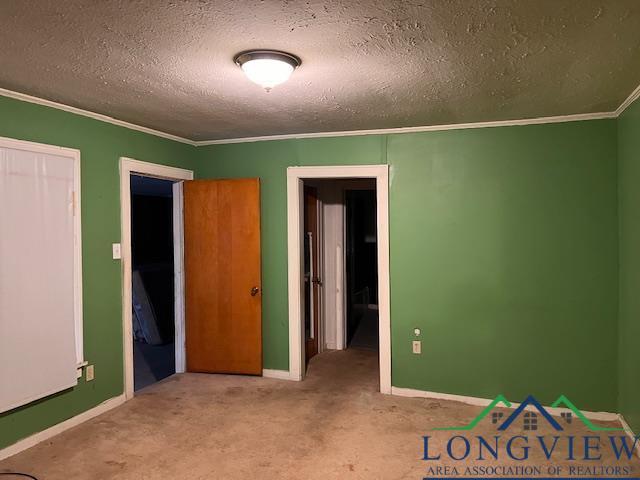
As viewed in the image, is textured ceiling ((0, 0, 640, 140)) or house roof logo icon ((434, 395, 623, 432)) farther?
house roof logo icon ((434, 395, 623, 432))

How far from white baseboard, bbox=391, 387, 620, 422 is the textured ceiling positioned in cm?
221

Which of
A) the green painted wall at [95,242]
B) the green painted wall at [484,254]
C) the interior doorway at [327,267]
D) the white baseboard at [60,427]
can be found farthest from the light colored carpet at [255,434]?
the interior doorway at [327,267]

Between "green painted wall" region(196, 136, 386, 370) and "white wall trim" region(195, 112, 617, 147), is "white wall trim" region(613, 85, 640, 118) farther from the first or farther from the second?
"green painted wall" region(196, 136, 386, 370)

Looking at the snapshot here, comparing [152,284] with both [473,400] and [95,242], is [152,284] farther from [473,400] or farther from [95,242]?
[473,400]

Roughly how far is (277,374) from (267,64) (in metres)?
3.03

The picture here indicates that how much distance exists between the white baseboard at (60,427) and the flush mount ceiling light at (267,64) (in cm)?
267

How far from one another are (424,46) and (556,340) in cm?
255

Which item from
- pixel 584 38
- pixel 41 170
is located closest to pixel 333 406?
pixel 41 170

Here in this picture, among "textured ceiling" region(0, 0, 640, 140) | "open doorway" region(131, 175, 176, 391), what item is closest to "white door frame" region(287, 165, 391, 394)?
"textured ceiling" region(0, 0, 640, 140)

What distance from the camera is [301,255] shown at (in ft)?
14.3

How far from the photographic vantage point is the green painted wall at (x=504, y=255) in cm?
Answer: 346

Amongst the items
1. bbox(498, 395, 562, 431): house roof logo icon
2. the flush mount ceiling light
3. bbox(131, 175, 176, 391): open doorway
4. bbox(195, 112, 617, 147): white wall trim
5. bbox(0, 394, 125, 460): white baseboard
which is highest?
bbox(195, 112, 617, 147): white wall trim

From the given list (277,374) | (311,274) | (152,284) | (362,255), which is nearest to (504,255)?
(311,274)

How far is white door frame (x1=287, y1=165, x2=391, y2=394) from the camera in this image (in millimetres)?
3979
